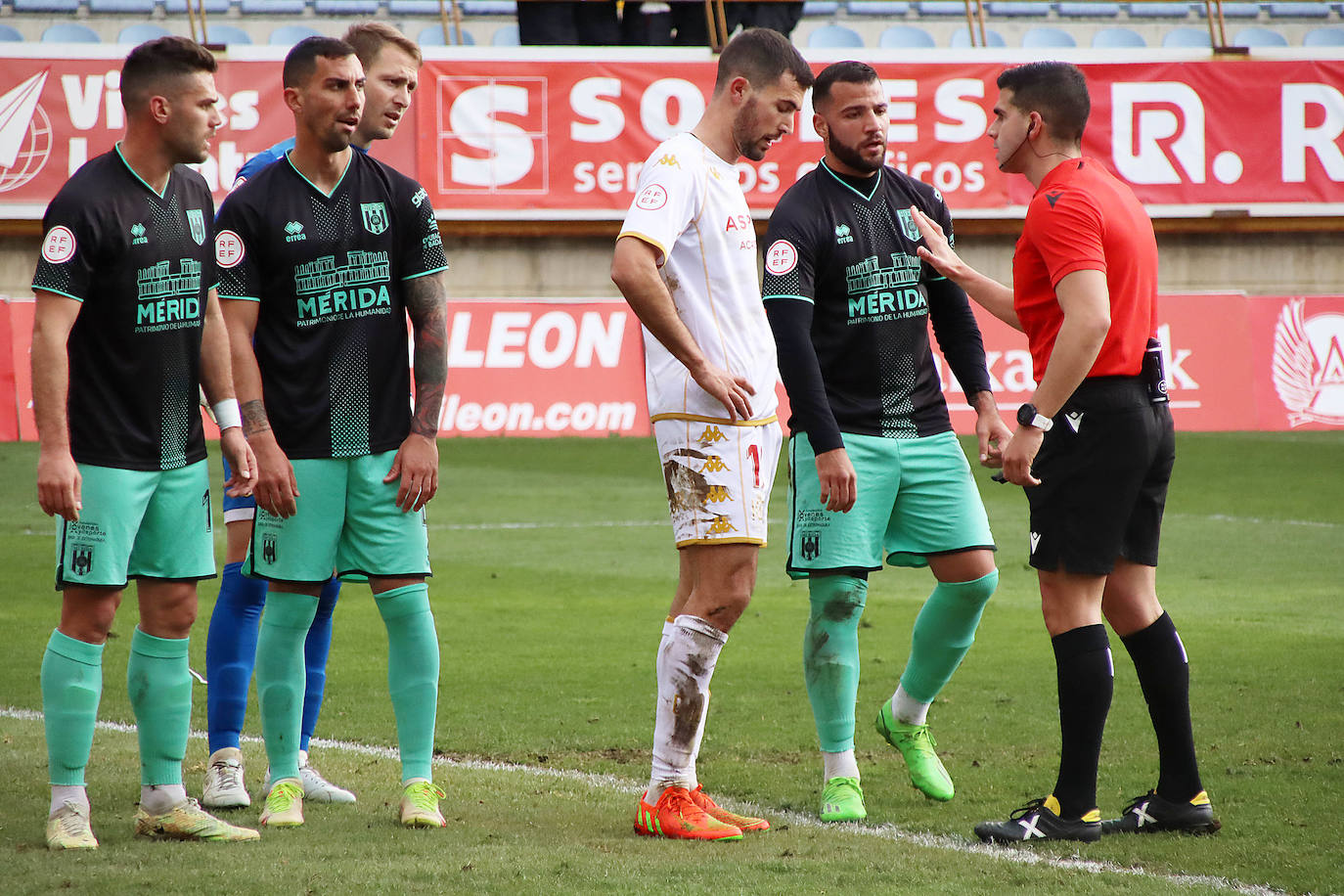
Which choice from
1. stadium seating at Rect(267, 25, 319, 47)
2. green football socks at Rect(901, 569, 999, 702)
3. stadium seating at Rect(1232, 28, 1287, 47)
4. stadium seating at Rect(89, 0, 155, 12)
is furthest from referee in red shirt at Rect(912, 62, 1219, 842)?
stadium seating at Rect(1232, 28, 1287, 47)

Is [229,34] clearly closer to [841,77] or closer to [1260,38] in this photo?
[1260,38]

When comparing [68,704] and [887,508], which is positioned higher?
[887,508]

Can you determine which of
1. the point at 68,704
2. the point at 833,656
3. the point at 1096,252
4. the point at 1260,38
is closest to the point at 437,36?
the point at 1260,38

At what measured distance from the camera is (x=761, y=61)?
4102 mm

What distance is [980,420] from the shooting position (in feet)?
15.4

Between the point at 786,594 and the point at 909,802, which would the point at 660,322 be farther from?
the point at 786,594

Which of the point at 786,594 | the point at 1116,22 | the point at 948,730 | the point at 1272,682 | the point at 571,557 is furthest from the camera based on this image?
the point at 1116,22

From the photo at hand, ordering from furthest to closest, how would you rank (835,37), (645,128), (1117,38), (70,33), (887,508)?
(1117,38) < (835,37) < (70,33) < (645,128) < (887,508)

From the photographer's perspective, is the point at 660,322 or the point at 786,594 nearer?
the point at 660,322

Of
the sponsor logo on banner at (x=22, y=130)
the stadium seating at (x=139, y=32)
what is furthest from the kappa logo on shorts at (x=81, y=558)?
the stadium seating at (x=139, y=32)

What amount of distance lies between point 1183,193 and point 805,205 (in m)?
17.1

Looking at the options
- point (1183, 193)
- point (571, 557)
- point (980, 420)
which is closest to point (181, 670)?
point (980, 420)

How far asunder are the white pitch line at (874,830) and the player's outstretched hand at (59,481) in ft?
5.54

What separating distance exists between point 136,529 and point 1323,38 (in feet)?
78.4
